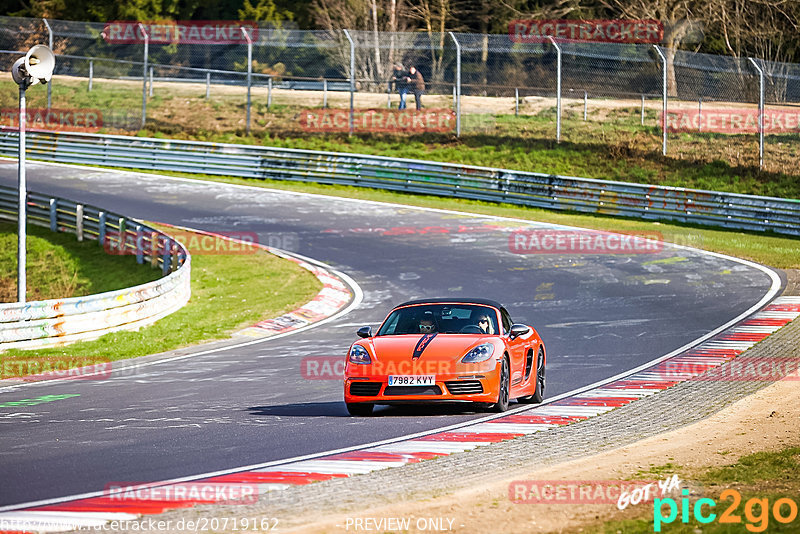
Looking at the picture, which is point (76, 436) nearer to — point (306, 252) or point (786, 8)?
point (306, 252)

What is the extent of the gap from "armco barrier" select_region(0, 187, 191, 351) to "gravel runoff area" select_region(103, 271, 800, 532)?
30.7 feet

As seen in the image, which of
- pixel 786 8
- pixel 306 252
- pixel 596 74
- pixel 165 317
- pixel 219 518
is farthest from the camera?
pixel 786 8

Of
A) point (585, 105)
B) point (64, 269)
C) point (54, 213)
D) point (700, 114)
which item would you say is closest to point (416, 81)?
point (585, 105)

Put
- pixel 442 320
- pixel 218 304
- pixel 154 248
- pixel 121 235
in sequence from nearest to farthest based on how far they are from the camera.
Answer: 1. pixel 442 320
2. pixel 218 304
3. pixel 154 248
4. pixel 121 235

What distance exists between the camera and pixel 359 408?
11.4m

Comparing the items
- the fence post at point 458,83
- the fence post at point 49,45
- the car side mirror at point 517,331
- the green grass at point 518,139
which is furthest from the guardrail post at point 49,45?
the car side mirror at point 517,331

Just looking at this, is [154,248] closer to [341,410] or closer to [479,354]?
[341,410]

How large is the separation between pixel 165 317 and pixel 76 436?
9.78 meters

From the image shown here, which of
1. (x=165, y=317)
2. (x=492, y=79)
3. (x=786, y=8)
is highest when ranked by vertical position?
(x=786, y=8)

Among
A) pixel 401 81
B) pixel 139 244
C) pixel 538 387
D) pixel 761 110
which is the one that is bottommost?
pixel 139 244

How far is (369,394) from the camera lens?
11.2 metres

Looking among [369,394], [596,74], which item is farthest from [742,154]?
[369,394]

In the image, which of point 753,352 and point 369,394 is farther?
point 753,352

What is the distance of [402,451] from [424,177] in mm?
24995
